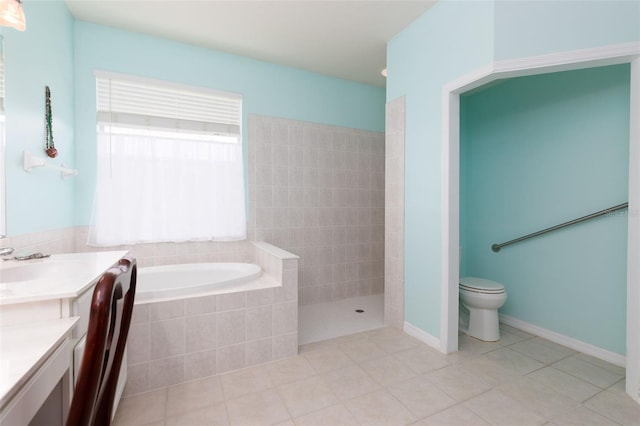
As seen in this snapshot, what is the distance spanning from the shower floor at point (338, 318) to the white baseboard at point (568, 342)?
119 centimetres

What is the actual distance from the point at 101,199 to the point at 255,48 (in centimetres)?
193

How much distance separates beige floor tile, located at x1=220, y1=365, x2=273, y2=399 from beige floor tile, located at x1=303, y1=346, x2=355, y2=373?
0.33 meters

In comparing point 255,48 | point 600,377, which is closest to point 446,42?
point 255,48

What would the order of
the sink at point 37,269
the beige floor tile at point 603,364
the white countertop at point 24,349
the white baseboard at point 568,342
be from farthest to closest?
1. the white baseboard at point 568,342
2. the beige floor tile at point 603,364
3. the sink at point 37,269
4. the white countertop at point 24,349

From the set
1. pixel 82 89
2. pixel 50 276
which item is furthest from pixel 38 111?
pixel 50 276

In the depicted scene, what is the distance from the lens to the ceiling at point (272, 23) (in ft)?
7.30

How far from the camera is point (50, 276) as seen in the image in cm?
129

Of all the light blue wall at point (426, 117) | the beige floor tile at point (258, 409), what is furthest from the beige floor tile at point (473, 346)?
the beige floor tile at point (258, 409)

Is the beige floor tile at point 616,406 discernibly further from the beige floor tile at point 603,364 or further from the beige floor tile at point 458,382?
the beige floor tile at point 458,382

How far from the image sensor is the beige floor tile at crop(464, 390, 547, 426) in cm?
149

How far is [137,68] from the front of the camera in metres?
2.59

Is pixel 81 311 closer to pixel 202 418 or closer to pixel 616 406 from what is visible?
pixel 202 418

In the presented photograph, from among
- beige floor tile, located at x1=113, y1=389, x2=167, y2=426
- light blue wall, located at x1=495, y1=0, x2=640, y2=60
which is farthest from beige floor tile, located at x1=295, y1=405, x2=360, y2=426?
light blue wall, located at x1=495, y1=0, x2=640, y2=60

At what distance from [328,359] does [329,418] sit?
1.96 feet
